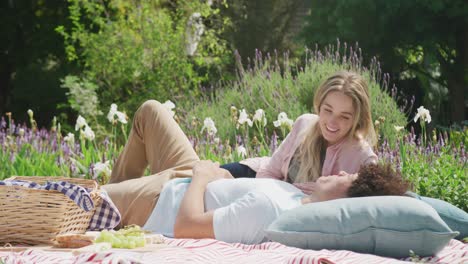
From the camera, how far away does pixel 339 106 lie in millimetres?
4438

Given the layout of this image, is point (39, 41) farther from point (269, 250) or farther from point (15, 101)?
point (269, 250)

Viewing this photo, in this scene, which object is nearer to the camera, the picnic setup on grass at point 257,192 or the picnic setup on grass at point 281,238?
the picnic setup on grass at point 281,238

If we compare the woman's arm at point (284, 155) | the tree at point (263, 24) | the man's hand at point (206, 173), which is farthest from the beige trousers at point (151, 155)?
the tree at point (263, 24)

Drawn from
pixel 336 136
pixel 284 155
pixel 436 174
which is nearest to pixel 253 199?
pixel 336 136

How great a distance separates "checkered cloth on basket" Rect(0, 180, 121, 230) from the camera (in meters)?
4.13

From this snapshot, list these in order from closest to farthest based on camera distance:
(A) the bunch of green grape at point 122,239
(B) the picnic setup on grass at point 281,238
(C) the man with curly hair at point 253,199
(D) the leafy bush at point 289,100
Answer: (B) the picnic setup on grass at point 281,238 → (A) the bunch of green grape at point 122,239 → (C) the man with curly hair at point 253,199 → (D) the leafy bush at point 289,100

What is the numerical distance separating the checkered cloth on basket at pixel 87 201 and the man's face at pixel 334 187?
1.14 metres

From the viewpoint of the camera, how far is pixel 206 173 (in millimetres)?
4469

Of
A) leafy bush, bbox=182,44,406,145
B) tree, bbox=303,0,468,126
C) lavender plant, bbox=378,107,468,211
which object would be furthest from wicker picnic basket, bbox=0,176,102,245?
tree, bbox=303,0,468,126

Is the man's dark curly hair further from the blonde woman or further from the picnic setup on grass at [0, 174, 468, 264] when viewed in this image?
the blonde woman

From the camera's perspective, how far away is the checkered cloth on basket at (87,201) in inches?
163

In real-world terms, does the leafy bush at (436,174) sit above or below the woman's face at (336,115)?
below

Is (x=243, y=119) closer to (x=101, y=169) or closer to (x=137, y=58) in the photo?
(x=101, y=169)

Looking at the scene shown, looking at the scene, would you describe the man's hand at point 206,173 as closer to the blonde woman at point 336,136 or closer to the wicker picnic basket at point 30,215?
the blonde woman at point 336,136
